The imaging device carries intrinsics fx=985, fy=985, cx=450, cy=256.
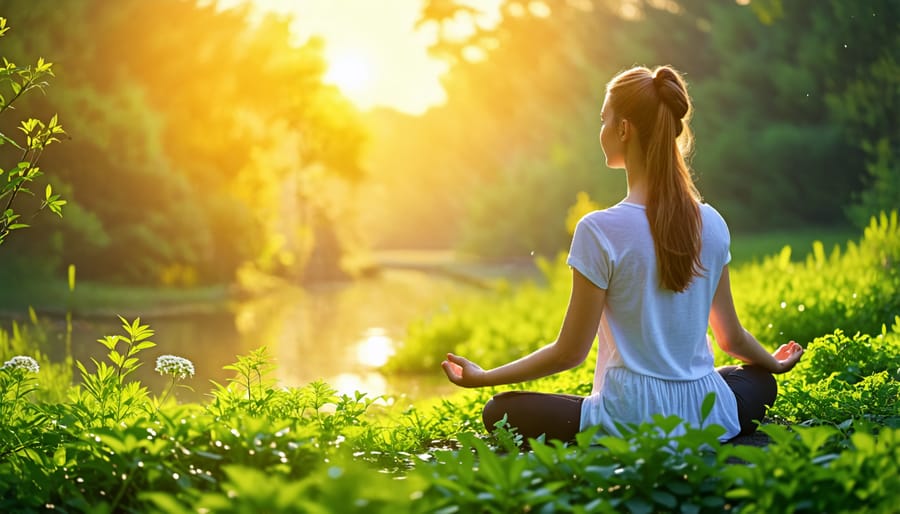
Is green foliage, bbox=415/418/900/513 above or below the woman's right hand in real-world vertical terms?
below

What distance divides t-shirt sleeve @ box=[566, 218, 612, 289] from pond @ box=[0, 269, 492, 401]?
2.49m

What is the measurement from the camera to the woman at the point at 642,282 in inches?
112

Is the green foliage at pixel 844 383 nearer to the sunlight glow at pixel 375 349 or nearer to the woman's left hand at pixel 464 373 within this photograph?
the woman's left hand at pixel 464 373

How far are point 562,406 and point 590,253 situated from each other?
0.54 meters

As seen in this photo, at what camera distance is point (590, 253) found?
111 inches

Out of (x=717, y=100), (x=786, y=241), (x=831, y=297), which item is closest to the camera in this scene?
(x=831, y=297)

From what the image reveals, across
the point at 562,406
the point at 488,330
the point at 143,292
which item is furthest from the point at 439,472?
the point at 143,292

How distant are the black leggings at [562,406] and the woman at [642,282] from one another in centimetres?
3

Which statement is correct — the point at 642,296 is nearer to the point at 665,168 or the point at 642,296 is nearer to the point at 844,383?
the point at 665,168

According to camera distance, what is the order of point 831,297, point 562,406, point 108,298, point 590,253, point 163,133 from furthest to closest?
point 163,133 → point 108,298 → point 831,297 → point 562,406 → point 590,253

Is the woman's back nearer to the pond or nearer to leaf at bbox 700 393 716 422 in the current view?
leaf at bbox 700 393 716 422

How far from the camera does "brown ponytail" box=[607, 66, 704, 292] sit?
2.84m

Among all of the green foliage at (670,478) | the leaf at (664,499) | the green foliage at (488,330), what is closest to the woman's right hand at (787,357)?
the green foliage at (670,478)

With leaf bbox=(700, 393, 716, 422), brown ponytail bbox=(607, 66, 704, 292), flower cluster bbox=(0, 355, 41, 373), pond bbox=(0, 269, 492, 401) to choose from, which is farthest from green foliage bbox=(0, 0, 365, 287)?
leaf bbox=(700, 393, 716, 422)
